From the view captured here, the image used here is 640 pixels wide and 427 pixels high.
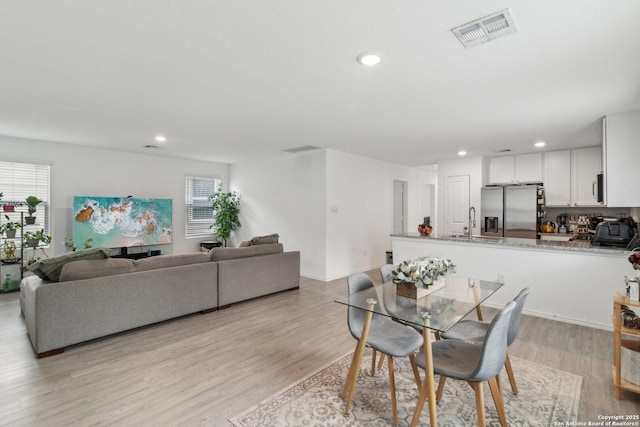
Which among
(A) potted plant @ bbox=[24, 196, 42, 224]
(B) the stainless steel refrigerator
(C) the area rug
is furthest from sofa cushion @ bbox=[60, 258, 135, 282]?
(B) the stainless steel refrigerator

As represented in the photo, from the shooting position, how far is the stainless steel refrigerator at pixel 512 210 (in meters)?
5.71

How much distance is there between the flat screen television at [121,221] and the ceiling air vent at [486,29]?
6208 mm

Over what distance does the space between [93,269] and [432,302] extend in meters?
3.29

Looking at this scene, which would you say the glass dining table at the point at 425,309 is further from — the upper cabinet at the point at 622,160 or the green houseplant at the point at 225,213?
the green houseplant at the point at 225,213

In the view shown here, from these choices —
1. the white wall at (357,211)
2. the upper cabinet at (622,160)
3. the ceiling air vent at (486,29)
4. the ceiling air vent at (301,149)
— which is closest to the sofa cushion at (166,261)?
the white wall at (357,211)

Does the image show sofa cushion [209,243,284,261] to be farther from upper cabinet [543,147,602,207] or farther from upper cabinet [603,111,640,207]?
upper cabinet [543,147,602,207]

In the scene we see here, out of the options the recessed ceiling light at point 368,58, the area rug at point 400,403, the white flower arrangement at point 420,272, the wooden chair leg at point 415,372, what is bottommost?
the area rug at point 400,403

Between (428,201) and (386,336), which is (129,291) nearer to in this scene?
(386,336)

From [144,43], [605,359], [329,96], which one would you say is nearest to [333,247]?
[329,96]

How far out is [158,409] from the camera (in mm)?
2139

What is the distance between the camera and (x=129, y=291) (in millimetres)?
A: 3355

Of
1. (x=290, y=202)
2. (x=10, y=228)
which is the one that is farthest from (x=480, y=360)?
(x=10, y=228)

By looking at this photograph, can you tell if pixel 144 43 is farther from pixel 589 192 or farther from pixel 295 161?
pixel 589 192

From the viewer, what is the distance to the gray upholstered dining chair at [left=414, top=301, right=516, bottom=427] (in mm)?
1662
